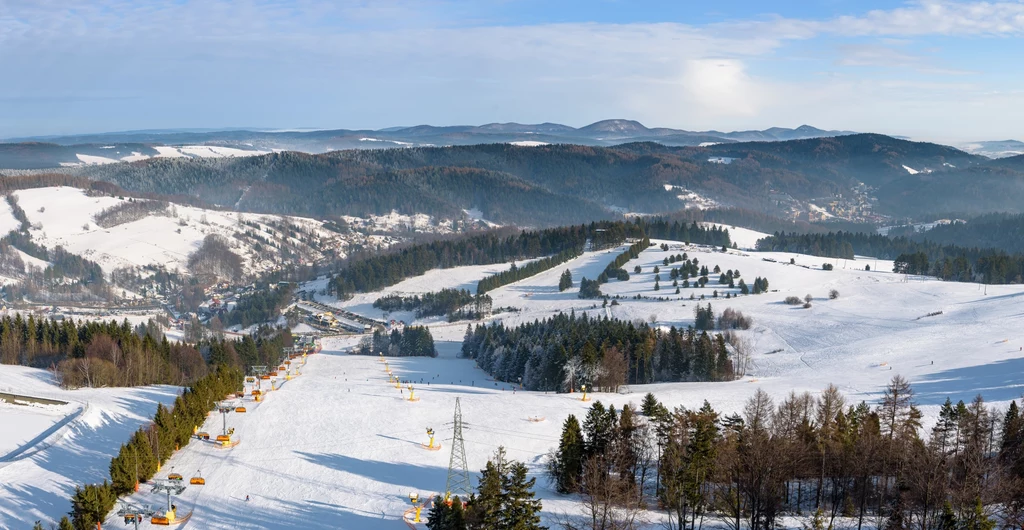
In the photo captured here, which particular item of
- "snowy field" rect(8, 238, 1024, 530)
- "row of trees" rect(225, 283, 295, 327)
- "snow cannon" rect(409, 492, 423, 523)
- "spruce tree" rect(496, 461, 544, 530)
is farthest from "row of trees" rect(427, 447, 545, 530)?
"row of trees" rect(225, 283, 295, 327)

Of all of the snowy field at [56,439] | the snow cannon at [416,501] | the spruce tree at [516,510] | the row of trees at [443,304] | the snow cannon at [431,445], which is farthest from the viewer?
the row of trees at [443,304]

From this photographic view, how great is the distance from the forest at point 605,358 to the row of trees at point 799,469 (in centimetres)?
2552

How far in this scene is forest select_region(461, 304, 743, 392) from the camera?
72125 millimetres

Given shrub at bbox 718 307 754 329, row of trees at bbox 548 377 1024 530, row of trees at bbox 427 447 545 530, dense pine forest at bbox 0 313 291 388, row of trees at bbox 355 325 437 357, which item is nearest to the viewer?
row of trees at bbox 427 447 545 530

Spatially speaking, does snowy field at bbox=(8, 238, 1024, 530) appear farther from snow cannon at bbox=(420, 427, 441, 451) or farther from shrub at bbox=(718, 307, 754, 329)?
shrub at bbox=(718, 307, 754, 329)

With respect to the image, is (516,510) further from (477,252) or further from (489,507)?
(477,252)

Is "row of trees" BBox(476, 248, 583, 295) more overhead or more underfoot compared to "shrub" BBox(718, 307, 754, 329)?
more overhead

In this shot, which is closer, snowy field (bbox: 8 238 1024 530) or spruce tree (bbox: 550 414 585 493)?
spruce tree (bbox: 550 414 585 493)

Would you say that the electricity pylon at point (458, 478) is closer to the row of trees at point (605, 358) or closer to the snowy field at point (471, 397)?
the snowy field at point (471, 397)

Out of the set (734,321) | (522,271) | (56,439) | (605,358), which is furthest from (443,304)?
(56,439)

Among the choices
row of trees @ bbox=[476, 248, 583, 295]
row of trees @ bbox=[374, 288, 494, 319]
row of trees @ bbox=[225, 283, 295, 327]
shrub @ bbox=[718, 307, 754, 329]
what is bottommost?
row of trees @ bbox=[225, 283, 295, 327]

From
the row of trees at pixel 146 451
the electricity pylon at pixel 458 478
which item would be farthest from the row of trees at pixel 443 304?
the electricity pylon at pixel 458 478

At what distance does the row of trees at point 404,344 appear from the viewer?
109625 mm

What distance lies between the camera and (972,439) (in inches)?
1517
